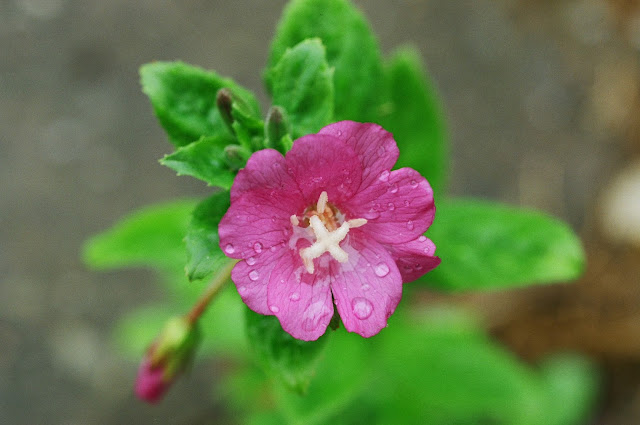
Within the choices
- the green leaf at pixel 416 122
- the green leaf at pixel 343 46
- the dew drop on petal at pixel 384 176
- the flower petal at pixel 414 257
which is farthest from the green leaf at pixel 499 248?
the dew drop on petal at pixel 384 176

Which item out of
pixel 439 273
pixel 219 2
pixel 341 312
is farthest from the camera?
pixel 219 2

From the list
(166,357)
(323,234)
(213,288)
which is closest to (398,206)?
(323,234)

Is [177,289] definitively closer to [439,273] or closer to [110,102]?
[110,102]

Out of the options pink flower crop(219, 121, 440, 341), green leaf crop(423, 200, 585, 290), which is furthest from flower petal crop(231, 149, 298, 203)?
green leaf crop(423, 200, 585, 290)

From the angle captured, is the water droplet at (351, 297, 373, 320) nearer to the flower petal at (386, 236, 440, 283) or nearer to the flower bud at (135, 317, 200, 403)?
the flower petal at (386, 236, 440, 283)

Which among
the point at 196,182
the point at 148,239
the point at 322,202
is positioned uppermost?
the point at 322,202

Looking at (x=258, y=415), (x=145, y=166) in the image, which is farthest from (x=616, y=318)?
(x=145, y=166)

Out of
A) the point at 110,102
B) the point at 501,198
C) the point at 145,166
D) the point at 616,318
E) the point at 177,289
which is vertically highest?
the point at 110,102

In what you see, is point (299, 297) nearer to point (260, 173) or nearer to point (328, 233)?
point (328, 233)
